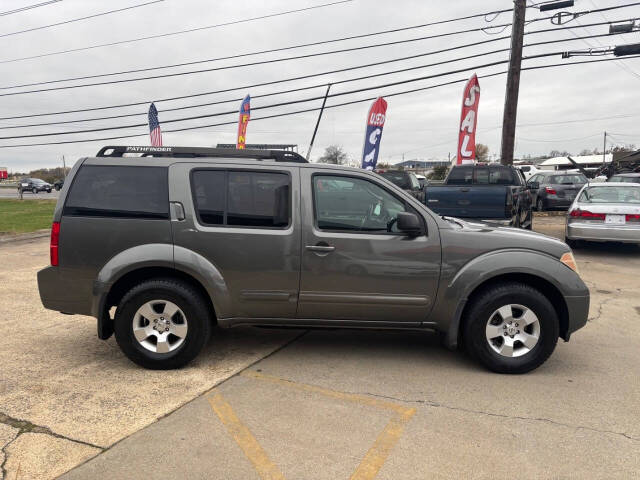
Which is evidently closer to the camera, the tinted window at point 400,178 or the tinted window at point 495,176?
the tinted window at point 495,176

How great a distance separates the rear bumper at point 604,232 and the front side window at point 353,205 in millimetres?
7193

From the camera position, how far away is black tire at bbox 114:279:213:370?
3.90 metres

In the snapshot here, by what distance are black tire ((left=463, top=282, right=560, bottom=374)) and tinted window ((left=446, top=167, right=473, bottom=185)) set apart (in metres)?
8.63

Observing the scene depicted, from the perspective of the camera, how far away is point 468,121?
16.8 m

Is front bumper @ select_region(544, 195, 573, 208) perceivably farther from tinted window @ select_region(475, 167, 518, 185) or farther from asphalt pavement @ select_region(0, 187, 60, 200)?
asphalt pavement @ select_region(0, 187, 60, 200)

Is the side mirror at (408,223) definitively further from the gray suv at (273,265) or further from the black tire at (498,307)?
the black tire at (498,307)

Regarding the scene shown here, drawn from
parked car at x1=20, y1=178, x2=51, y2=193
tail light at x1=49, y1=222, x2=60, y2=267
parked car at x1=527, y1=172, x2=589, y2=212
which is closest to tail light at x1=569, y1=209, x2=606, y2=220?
parked car at x1=527, y1=172, x2=589, y2=212

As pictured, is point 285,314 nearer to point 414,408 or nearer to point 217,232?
point 217,232

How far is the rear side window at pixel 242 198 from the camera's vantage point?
4000mm

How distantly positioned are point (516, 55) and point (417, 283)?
1427 cm

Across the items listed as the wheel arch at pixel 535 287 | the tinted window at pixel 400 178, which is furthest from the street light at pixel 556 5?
the wheel arch at pixel 535 287

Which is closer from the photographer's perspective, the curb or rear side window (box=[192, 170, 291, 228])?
rear side window (box=[192, 170, 291, 228])

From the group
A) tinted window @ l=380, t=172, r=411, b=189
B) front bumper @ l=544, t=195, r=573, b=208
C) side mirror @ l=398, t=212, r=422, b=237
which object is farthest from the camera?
front bumper @ l=544, t=195, r=573, b=208

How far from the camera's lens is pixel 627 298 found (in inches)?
262
